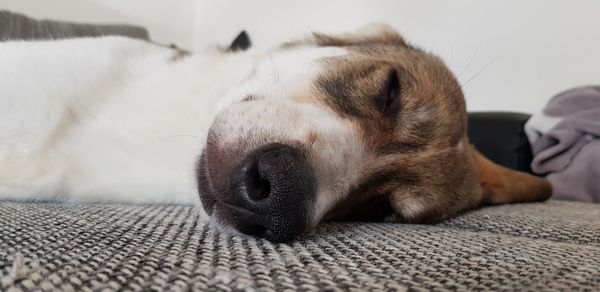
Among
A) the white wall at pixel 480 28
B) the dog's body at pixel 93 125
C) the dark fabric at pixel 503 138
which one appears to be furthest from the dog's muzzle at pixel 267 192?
the dark fabric at pixel 503 138

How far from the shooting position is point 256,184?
1042 mm

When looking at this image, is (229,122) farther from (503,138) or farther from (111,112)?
(503,138)

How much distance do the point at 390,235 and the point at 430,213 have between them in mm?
466

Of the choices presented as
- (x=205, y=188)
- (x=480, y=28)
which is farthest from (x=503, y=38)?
(x=205, y=188)

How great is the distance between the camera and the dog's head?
1.05 m

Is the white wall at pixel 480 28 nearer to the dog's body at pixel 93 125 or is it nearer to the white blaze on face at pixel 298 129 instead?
the dog's body at pixel 93 125

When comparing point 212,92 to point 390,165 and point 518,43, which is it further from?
point 518,43

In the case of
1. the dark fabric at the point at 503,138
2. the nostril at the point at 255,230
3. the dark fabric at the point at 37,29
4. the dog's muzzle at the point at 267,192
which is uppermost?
the dark fabric at the point at 37,29

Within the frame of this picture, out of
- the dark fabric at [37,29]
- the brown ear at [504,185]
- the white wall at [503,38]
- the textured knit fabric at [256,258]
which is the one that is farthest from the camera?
the white wall at [503,38]

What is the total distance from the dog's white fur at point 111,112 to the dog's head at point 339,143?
0.07 m

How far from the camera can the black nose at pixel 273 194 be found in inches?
39.5

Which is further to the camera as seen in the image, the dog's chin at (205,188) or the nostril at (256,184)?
the dog's chin at (205,188)

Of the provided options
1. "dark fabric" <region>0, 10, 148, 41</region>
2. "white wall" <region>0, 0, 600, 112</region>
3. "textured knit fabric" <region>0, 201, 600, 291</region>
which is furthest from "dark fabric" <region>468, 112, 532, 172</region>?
"dark fabric" <region>0, 10, 148, 41</region>

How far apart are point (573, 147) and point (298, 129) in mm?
2609
